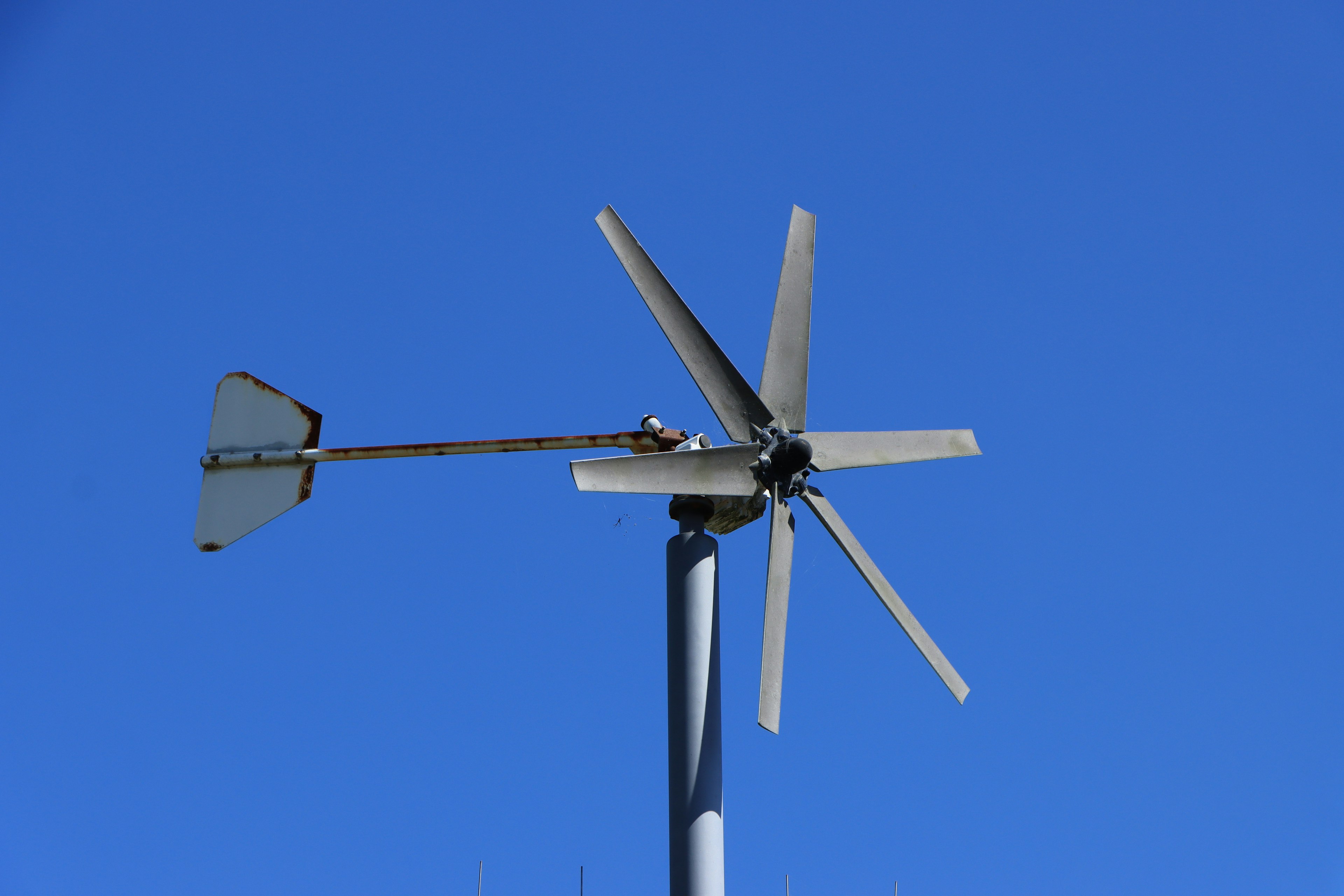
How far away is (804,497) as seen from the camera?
30.3 feet

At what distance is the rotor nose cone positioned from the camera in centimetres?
893

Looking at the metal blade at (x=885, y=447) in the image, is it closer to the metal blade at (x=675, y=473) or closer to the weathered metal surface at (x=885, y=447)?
the weathered metal surface at (x=885, y=447)

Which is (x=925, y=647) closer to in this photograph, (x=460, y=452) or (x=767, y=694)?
(x=767, y=694)

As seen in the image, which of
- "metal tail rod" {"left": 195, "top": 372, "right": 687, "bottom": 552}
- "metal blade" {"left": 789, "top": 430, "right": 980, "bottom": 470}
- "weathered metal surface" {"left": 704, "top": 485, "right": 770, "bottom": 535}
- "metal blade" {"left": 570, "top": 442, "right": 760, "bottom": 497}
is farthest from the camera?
"metal tail rod" {"left": 195, "top": 372, "right": 687, "bottom": 552}

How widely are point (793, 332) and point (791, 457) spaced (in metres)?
1.38

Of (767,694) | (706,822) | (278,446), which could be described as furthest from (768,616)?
(278,446)

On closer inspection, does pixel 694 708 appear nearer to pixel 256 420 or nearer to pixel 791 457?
pixel 791 457

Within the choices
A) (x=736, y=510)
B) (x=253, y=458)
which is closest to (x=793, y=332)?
(x=736, y=510)

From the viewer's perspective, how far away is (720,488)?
8.84 m

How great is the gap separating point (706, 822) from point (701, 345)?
3644mm

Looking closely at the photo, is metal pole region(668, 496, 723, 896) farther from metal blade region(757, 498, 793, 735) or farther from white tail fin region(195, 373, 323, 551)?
white tail fin region(195, 373, 323, 551)

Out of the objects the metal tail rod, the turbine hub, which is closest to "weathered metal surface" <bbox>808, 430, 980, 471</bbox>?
the turbine hub

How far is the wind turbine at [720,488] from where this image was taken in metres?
8.27

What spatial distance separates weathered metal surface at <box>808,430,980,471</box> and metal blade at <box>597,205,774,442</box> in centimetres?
57
